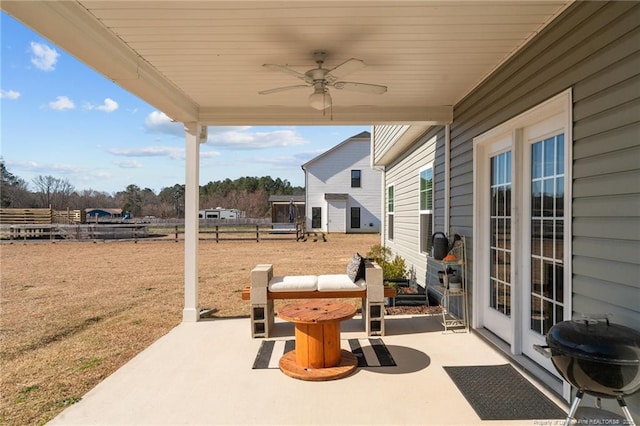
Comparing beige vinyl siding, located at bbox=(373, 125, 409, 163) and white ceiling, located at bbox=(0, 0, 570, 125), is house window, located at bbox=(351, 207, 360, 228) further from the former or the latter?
white ceiling, located at bbox=(0, 0, 570, 125)

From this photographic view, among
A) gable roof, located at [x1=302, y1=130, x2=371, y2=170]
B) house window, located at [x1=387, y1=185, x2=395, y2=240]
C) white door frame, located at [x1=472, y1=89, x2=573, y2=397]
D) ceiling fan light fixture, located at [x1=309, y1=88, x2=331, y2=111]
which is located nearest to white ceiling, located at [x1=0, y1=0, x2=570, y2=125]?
ceiling fan light fixture, located at [x1=309, y1=88, x2=331, y2=111]

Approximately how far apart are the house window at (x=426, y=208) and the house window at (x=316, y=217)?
16710 millimetres

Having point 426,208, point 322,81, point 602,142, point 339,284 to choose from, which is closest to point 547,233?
point 602,142

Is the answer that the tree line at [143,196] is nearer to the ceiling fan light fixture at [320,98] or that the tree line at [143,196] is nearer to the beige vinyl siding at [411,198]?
the beige vinyl siding at [411,198]

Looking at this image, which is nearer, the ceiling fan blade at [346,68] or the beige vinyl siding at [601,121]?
the beige vinyl siding at [601,121]

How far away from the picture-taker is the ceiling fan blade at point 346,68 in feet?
10.4

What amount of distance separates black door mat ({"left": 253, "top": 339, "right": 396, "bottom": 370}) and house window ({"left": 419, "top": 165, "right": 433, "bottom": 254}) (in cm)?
272

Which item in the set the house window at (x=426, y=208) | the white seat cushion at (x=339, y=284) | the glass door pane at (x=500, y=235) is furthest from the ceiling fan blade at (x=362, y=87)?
the house window at (x=426, y=208)

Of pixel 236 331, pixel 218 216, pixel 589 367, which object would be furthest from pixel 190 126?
pixel 218 216

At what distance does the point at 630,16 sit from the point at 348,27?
64.9 inches

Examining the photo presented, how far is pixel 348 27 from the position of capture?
294cm

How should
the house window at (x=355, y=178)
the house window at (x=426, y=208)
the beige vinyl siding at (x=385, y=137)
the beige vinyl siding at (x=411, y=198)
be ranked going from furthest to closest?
the house window at (x=355, y=178), the beige vinyl siding at (x=385, y=137), the house window at (x=426, y=208), the beige vinyl siding at (x=411, y=198)

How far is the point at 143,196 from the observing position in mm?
48312

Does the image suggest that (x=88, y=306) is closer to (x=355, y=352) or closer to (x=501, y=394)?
(x=355, y=352)
